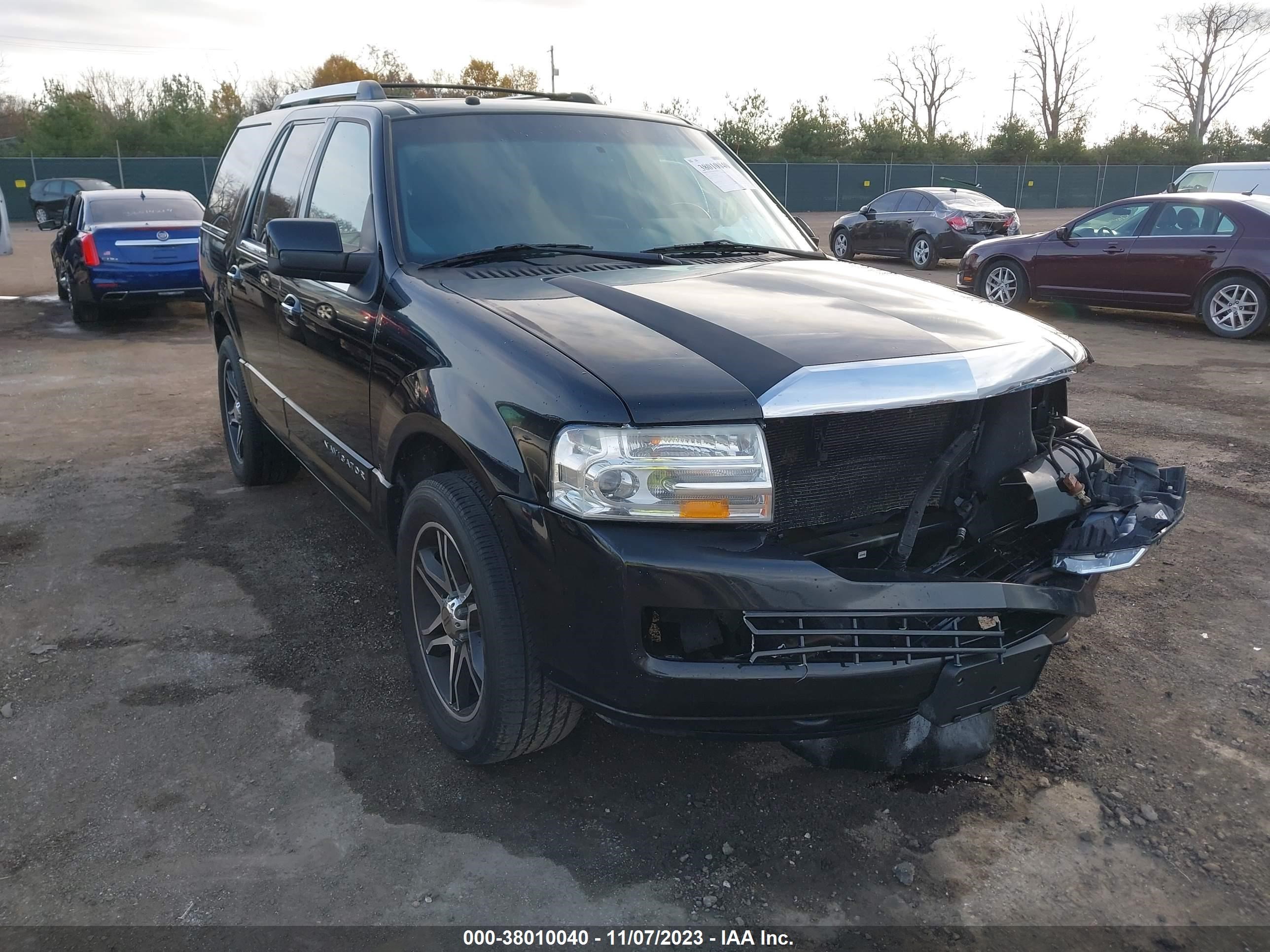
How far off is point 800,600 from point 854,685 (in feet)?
0.85

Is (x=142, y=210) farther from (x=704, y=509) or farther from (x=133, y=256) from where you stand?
(x=704, y=509)

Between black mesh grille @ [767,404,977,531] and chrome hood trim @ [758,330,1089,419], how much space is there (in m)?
0.04

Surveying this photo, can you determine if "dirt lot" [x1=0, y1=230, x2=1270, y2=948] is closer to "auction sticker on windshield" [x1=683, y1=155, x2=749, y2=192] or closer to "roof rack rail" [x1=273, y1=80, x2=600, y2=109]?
"roof rack rail" [x1=273, y1=80, x2=600, y2=109]

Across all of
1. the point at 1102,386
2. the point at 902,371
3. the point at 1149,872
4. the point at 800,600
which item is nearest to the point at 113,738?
the point at 800,600

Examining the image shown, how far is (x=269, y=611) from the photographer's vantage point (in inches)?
→ 162

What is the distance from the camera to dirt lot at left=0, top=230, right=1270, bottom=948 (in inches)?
96.0

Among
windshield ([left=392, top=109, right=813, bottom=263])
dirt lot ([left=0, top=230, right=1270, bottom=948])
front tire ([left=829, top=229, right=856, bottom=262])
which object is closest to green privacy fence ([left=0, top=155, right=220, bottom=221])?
front tire ([left=829, top=229, right=856, bottom=262])

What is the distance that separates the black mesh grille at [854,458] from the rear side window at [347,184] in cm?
180

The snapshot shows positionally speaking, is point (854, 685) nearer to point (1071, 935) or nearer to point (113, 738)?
point (1071, 935)

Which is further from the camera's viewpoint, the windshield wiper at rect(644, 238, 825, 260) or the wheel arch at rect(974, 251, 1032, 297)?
the wheel arch at rect(974, 251, 1032, 297)

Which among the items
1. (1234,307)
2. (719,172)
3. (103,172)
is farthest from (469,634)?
(103,172)

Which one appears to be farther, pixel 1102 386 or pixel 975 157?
pixel 975 157

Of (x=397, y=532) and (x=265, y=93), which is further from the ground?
(x=265, y=93)

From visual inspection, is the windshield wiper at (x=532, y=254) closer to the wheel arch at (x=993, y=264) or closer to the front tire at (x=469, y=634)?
the front tire at (x=469, y=634)
